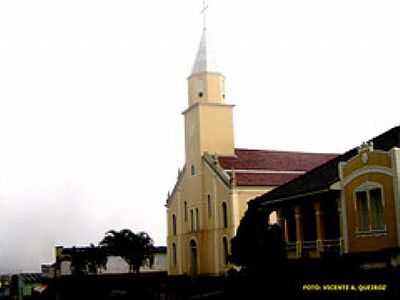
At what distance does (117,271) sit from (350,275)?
214 ft

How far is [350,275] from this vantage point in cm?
1664

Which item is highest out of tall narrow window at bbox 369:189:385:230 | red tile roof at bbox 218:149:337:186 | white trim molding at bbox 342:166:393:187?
red tile roof at bbox 218:149:337:186

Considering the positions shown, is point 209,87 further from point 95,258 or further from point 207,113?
point 95,258

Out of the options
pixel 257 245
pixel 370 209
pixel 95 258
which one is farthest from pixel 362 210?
pixel 95 258

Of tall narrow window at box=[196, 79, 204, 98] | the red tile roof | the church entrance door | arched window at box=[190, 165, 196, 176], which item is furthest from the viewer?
tall narrow window at box=[196, 79, 204, 98]

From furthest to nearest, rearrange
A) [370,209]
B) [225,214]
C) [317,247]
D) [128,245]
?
[128,245] → [225,214] → [317,247] → [370,209]

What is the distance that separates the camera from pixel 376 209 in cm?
3189

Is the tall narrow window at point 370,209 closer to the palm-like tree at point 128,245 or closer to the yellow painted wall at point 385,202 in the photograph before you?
the yellow painted wall at point 385,202

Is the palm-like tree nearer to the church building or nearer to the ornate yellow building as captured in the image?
the church building

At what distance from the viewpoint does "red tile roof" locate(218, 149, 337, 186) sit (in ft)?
191

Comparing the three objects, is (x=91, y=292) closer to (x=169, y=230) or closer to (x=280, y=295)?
(x=280, y=295)

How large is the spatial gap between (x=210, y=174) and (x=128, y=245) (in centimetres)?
1448


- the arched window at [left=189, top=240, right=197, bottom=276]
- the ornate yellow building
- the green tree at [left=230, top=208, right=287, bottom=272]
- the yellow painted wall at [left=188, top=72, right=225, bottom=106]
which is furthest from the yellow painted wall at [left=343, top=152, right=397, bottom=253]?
the yellow painted wall at [left=188, top=72, right=225, bottom=106]

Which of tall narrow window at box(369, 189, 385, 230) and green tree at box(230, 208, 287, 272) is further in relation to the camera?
tall narrow window at box(369, 189, 385, 230)
